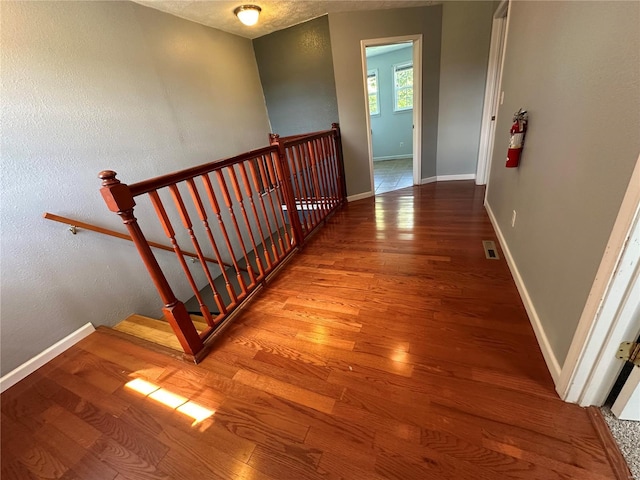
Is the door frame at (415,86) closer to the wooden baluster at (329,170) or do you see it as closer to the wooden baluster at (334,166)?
the wooden baluster at (334,166)

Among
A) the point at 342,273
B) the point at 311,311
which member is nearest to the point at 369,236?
the point at 342,273

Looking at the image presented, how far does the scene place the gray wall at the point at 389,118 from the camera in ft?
19.0

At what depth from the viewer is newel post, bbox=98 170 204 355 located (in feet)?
3.55

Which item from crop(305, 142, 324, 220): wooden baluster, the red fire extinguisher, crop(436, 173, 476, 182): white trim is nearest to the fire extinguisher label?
the red fire extinguisher

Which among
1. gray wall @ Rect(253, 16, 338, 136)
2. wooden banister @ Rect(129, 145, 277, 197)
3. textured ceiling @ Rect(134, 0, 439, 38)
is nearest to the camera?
wooden banister @ Rect(129, 145, 277, 197)

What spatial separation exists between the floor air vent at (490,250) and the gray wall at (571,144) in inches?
8.9

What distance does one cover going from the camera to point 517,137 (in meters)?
1.68

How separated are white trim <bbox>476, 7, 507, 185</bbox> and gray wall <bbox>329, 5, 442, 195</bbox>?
1.99 ft

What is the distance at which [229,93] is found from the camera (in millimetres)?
3383

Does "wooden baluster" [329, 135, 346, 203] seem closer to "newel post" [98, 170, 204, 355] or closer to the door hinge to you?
"newel post" [98, 170, 204, 355]

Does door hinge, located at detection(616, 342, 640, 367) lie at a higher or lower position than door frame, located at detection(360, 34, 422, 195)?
lower

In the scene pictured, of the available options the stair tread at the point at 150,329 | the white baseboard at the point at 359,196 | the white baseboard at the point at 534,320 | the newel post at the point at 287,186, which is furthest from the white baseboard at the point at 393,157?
the stair tread at the point at 150,329

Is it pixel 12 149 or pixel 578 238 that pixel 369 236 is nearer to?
pixel 578 238

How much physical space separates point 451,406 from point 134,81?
3.38 m
